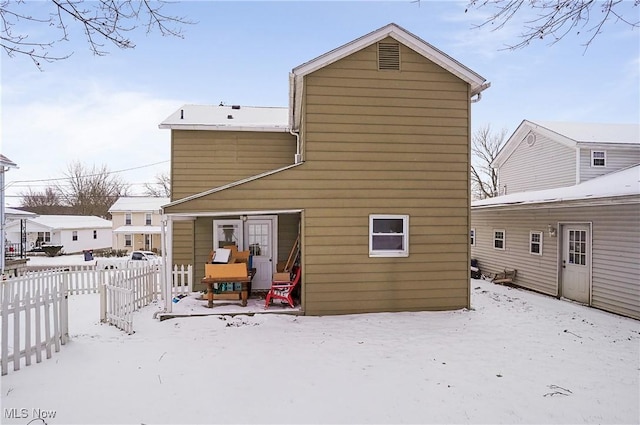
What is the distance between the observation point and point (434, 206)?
27.3ft

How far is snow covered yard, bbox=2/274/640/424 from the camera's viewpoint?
390 cm

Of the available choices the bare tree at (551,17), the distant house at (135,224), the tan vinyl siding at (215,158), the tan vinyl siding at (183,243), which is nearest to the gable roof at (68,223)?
the distant house at (135,224)

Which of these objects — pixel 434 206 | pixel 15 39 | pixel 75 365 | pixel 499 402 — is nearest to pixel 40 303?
pixel 75 365

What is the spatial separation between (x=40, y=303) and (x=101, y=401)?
2131mm

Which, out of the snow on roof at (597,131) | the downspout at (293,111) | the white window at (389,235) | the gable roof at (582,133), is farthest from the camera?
the snow on roof at (597,131)

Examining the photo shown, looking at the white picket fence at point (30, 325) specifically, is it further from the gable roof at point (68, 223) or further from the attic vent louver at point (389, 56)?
the gable roof at point (68, 223)

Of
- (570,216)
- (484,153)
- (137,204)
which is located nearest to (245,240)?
(570,216)

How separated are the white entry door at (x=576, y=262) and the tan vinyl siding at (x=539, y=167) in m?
4.04

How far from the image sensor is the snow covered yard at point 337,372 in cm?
390

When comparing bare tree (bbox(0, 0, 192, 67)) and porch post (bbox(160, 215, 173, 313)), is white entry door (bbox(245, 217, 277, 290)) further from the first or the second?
bare tree (bbox(0, 0, 192, 67))

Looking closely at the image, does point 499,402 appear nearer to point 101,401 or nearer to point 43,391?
point 101,401

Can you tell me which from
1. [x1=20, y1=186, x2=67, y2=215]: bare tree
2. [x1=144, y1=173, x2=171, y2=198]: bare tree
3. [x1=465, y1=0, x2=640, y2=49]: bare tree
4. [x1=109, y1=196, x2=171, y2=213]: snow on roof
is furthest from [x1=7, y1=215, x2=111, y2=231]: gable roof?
[x1=465, y1=0, x2=640, y2=49]: bare tree

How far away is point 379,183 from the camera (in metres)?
8.20

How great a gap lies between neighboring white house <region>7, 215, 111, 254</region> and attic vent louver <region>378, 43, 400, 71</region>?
35104 mm
